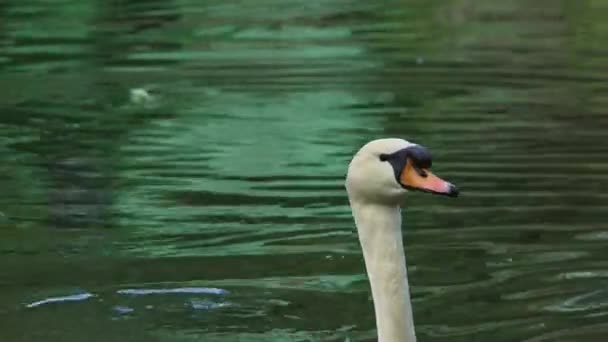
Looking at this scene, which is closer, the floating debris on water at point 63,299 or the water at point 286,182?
the water at point 286,182

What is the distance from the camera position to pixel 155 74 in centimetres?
1470

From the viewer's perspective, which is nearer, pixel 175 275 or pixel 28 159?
pixel 175 275

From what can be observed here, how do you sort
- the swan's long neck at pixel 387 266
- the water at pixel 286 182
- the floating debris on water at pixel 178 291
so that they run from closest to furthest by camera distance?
the swan's long neck at pixel 387 266 < the water at pixel 286 182 < the floating debris on water at pixel 178 291

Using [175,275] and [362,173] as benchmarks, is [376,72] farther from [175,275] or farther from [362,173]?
[362,173]

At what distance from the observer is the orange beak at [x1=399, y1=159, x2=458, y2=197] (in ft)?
16.0

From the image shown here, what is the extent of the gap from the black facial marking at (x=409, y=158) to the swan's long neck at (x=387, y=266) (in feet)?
0.54

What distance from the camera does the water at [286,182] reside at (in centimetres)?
700

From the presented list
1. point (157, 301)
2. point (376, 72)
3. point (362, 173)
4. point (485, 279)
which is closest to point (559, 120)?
point (376, 72)

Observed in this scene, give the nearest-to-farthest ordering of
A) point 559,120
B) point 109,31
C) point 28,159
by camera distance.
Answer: point 28,159
point 559,120
point 109,31

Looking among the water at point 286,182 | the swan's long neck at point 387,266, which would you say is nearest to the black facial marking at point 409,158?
the swan's long neck at point 387,266

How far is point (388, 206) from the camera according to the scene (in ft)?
16.3

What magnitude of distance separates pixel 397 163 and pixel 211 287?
8.66 feet

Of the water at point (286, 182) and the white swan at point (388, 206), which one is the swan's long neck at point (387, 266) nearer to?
the white swan at point (388, 206)

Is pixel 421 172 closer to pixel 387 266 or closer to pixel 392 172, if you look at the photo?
pixel 392 172
